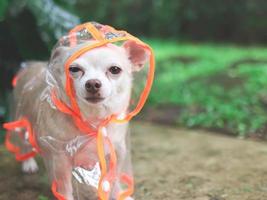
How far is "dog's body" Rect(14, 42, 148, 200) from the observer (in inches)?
76.5

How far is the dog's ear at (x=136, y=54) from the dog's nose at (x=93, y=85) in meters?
0.32

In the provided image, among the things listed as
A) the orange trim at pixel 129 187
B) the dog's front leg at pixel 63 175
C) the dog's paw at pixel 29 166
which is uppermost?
the dog's front leg at pixel 63 175

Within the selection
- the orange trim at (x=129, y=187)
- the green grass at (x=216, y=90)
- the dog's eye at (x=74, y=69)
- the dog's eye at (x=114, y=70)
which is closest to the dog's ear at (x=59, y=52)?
the dog's eye at (x=74, y=69)

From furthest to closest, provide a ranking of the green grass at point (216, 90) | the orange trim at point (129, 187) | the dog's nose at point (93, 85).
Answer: the green grass at point (216, 90)
the orange trim at point (129, 187)
the dog's nose at point (93, 85)

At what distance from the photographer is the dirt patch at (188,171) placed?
2.53 m

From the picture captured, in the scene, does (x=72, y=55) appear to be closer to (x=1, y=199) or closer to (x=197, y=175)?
(x=1, y=199)

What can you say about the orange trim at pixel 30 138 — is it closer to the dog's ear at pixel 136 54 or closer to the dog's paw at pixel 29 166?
the dog's paw at pixel 29 166

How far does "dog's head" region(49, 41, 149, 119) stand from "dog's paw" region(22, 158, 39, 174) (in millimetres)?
956

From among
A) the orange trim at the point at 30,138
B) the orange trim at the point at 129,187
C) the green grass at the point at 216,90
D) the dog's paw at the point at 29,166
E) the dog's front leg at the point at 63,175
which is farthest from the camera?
the green grass at the point at 216,90

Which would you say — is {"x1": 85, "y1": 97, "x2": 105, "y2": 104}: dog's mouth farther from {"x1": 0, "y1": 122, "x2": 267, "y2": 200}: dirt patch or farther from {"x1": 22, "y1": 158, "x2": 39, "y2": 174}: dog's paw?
{"x1": 22, "y1": 158, "x2": 39, "y2": 174}: dog's paw

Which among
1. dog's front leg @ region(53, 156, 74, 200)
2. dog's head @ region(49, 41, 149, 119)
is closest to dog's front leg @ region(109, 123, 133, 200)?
dog's head @ region(49, 41, 149, 119)

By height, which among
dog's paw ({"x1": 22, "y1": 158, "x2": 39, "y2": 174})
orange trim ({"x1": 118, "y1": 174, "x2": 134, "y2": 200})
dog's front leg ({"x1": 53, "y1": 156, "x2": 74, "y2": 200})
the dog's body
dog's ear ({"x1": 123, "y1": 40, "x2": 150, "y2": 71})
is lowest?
dog's paw ({"x1": 22, "y1": 158, "x2": 39, "y2": 174})

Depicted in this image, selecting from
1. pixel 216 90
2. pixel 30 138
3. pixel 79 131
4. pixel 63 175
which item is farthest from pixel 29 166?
pixel 216 90

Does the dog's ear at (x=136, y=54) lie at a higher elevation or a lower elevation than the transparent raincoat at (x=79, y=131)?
higher
